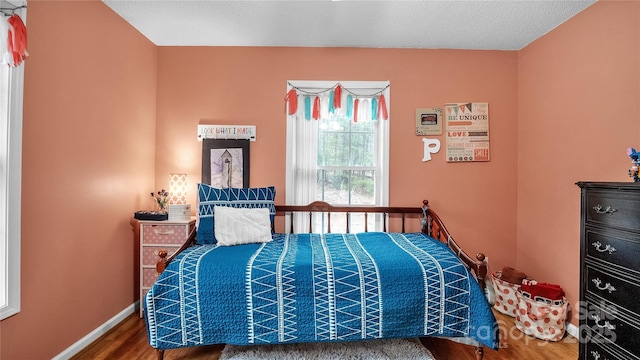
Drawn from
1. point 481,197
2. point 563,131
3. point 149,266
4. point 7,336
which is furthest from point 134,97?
point 563,131

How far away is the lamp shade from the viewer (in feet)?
8.68

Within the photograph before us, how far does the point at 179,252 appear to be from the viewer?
1.92 m

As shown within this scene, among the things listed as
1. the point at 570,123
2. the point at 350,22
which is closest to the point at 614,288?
the point at 570,123

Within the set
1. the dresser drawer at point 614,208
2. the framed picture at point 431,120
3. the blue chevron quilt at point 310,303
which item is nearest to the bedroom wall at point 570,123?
the dresser drawer at point 614,208

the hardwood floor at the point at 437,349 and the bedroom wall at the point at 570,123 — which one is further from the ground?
the bedroom wall at the point at 570,123

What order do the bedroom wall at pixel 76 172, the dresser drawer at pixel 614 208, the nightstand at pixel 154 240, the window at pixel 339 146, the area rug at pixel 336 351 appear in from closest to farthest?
the dresser drawer at pixel 614 208, the bedroom wall at pixel 76 172, the area rug at pixel 336 351, the nightstand at pixel 154 240, the window at pixel 339 146

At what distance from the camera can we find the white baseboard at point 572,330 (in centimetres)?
206

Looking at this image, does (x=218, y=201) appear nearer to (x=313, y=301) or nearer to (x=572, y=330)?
(x=313, y=301)

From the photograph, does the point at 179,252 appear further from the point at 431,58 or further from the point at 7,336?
the point at 431,58

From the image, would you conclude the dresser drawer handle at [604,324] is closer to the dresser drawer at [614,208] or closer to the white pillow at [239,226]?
the dresser drawer at [614,208]

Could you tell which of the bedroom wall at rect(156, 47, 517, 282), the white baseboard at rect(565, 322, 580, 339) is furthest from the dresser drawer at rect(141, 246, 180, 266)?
the white baseboard at rect(565, 322, 580, 339)

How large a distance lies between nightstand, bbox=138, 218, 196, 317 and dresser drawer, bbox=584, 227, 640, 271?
276 centimetres

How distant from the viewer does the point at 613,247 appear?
140cm

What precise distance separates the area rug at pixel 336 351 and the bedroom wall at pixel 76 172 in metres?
1.08
